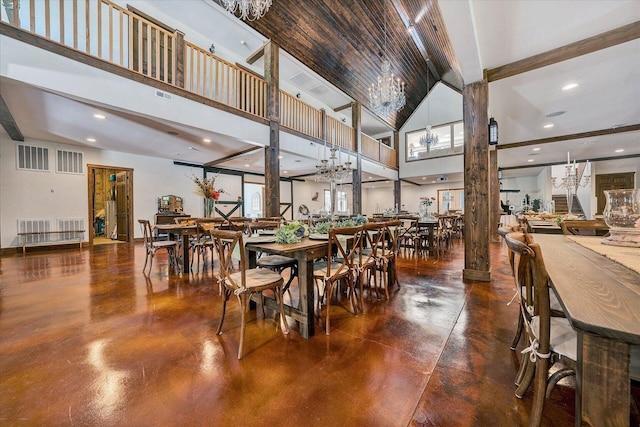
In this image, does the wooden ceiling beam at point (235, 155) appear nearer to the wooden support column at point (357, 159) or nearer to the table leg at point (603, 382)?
the wooden support column at point (357, 159)

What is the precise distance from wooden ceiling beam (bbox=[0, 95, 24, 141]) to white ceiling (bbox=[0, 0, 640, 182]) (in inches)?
3.8

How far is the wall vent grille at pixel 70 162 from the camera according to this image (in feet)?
19.1

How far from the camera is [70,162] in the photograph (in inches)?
235

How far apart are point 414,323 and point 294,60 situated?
6596 mm

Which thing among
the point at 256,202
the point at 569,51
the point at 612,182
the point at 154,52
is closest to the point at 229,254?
the point at 569,51

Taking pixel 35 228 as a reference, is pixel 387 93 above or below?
above

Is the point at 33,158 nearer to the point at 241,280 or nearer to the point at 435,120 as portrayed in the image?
the point at 241,280

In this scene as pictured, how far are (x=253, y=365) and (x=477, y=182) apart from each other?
11.1 feet

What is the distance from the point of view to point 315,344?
1.81 m

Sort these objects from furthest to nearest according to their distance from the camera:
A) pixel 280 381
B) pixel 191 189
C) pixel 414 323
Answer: pixel 191 189
pixel 414 323
pixel 280 381

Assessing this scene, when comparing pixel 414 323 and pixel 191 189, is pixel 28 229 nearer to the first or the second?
pixel 191 189

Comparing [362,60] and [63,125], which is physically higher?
[362,60]

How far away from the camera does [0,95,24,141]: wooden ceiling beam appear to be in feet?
11.9

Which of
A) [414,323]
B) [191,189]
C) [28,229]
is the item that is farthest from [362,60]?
[28,229]
